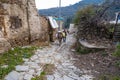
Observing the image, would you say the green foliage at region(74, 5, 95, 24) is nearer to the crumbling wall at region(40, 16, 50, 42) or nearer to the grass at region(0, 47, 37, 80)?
the crumbling wall at region(40, 16, 50, 42)

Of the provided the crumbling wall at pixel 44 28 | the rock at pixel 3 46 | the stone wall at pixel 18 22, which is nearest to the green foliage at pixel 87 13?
the crumbling wall at pixel 44 28

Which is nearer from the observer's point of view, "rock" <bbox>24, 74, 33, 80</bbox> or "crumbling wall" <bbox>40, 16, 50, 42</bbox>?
"rock" <bbox>24, 74, 33, 80</bbox>

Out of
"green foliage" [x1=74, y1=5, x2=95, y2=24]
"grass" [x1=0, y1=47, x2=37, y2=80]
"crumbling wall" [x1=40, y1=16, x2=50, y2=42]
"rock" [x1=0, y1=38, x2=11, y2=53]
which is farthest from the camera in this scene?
"crumbling wall" [x1=40, y1=16, x2=50, y2=42]

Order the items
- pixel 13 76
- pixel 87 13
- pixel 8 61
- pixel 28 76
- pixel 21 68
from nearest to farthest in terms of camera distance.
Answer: pixel 13 76 → pixel 28 76 → pixel 21 68 → pixel 8 61 → pixel 87 13

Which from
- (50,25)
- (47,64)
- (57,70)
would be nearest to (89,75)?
(57,70)

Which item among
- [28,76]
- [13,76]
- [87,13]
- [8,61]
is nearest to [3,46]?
[8,61]

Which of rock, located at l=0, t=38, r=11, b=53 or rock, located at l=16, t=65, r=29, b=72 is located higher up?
rock, located at l=0, t=38, r=11, b=53

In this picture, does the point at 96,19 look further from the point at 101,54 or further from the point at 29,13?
the point at 29,13

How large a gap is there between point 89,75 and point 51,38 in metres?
10.6

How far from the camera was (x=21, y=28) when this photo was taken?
34.6ft

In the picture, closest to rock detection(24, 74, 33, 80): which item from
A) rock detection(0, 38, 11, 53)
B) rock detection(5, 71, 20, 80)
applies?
rock detection(5, 71, 20, 80)

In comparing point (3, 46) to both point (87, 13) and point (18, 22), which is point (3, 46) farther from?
point (87, 13)

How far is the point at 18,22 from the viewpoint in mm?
10234

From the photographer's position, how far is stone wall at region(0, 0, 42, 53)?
29.2ft
